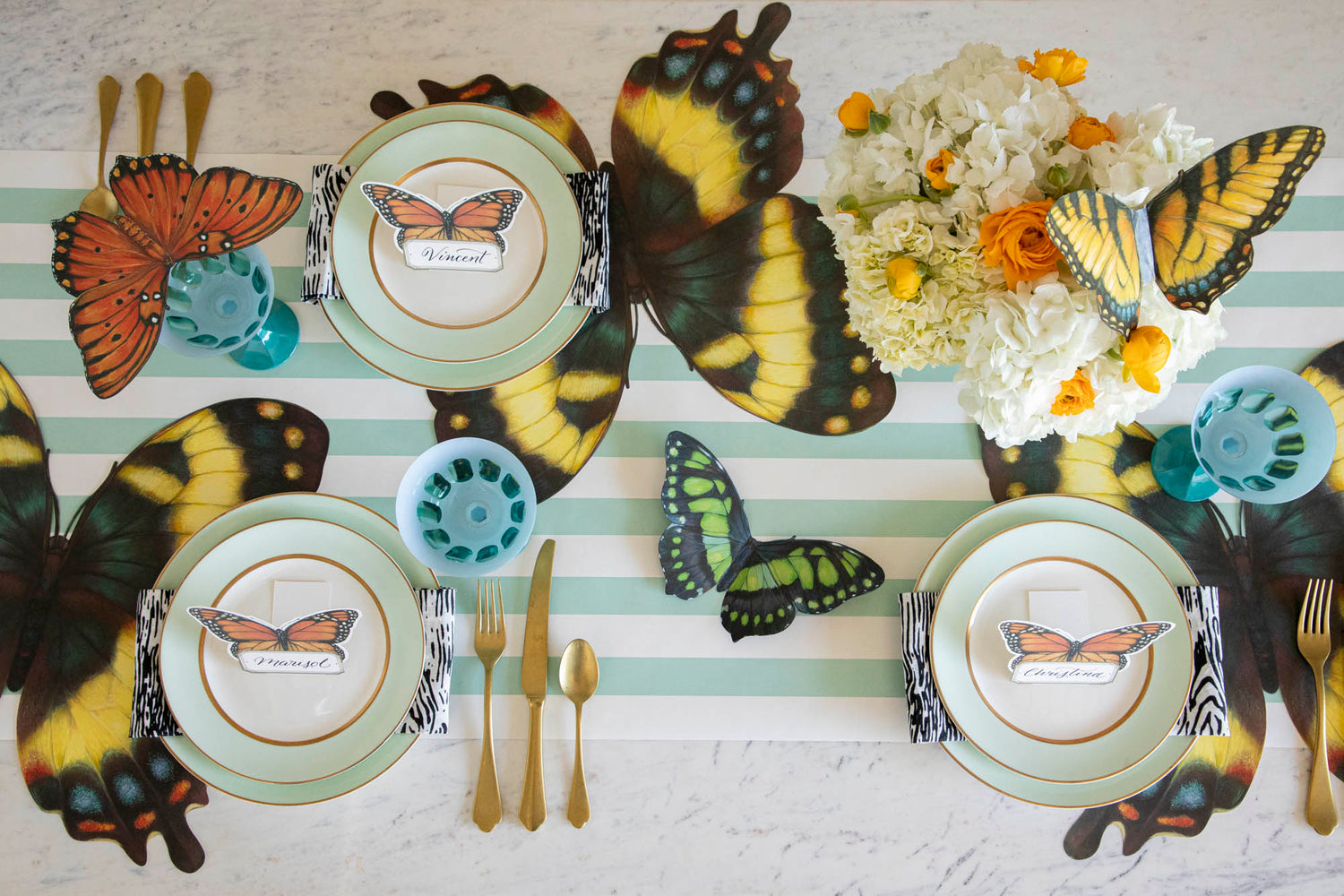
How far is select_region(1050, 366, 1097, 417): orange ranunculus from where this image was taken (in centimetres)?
89

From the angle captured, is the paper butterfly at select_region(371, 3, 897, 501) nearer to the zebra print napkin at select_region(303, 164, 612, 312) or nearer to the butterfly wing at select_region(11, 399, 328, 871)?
the zebra print napkin at select_region(303, 164, 612, 312)

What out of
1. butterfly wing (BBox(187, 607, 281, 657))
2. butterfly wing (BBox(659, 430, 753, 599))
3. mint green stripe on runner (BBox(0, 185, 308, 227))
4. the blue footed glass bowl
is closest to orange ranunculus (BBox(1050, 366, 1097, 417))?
butterfly wing (BBox(659, 430, 753, 599))

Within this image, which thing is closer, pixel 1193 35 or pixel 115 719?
pixel 115 719

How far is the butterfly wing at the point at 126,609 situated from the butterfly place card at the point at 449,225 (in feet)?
1.11

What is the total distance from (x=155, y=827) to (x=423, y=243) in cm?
97

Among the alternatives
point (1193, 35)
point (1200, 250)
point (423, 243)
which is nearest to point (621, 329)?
point (423, 243)

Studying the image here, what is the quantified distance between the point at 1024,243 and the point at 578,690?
86 cm

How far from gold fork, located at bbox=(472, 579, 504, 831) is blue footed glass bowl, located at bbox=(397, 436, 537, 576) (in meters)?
0.05

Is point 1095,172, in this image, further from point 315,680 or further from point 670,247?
point 315,680

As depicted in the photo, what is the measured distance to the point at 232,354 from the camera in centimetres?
126

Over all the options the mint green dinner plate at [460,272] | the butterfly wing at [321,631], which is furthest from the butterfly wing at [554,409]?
the butterfly wing at [321,631]

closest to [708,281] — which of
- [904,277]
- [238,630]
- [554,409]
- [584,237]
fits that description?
[584,237]

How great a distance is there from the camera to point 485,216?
1131 millimetres

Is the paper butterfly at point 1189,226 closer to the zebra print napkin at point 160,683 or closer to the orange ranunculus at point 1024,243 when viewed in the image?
the orange ranunculus at point 1024,243
